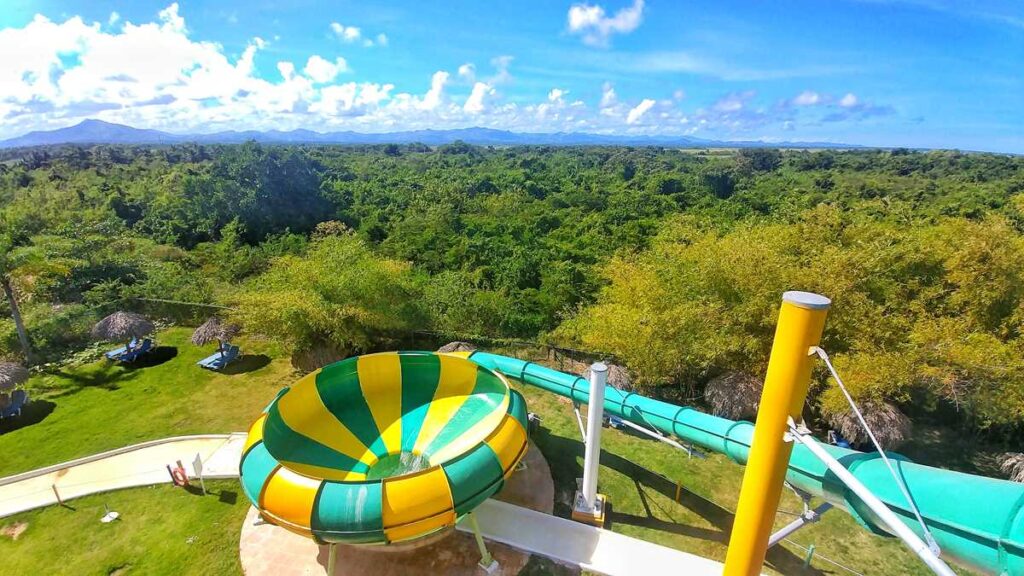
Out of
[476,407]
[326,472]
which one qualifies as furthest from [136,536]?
[476,407]

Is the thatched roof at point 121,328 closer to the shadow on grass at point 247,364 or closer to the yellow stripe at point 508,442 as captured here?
the shadow on grass at point 247,364

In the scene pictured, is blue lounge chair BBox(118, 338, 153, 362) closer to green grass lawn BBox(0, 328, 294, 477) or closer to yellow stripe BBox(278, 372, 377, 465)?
green grass lawn BBox(0, 328, 294, 477)

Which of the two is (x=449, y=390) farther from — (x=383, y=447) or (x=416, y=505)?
(x=416, y=505)

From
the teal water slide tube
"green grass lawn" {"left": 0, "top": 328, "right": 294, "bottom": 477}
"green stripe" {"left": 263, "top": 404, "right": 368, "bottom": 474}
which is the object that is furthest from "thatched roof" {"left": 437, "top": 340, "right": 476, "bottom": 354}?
the teal water slide tube

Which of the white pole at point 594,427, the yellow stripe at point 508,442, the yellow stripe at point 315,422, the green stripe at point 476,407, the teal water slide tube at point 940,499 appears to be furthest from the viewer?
the green stripe at point 476,407

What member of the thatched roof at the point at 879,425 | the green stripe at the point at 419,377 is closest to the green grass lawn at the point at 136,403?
the green stripe at the point at 419,377

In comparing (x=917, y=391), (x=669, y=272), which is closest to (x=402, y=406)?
(x=669, y=272)
